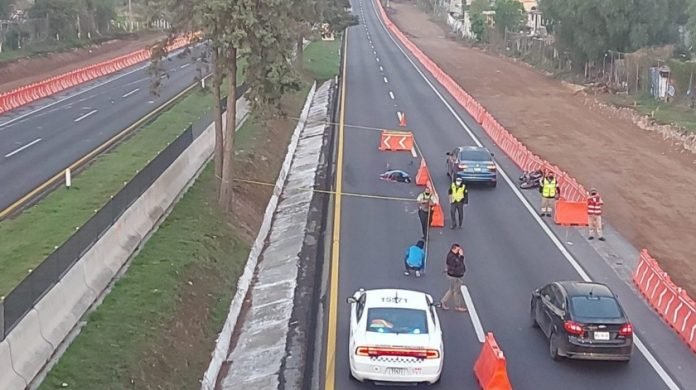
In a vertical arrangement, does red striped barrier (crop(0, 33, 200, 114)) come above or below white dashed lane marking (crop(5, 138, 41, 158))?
above

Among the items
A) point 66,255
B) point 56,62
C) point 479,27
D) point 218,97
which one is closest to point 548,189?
point 218,97

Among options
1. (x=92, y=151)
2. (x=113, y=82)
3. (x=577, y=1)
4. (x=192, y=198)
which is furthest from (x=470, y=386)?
(x=577, y=1)

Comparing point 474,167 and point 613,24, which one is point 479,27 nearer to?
point 613,24

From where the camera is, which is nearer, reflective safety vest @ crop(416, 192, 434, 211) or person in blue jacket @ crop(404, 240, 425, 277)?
person in blue jacket @ crop(404, 240, 425, 277)

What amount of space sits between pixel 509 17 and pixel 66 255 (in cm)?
10597

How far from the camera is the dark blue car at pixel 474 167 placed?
112ft

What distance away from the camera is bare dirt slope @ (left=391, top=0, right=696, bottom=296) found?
29188 mm

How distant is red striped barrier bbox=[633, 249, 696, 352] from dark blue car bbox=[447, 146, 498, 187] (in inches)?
421

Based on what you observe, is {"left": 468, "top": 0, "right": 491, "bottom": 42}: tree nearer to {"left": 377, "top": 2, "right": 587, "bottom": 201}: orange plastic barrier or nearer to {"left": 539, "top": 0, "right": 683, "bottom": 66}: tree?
{"left": 377, "top": 2, "right": 587, "bottom": 201}: orange plastic barrier

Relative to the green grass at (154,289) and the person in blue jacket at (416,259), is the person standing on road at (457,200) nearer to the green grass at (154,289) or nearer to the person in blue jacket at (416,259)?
the person in blue jacket at (416,259)

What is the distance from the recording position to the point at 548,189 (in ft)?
99.1

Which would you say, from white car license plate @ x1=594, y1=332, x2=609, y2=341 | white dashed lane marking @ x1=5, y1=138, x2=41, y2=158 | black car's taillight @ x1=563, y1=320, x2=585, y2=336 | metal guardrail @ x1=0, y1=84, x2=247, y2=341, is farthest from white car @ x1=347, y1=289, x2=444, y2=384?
white dashed lane marking @ x1=5, y1=138, x2=41, y2=158

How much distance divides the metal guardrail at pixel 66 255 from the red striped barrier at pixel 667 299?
12.0 m

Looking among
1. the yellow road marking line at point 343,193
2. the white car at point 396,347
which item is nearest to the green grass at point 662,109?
the yellow road marking line at point 343,193
